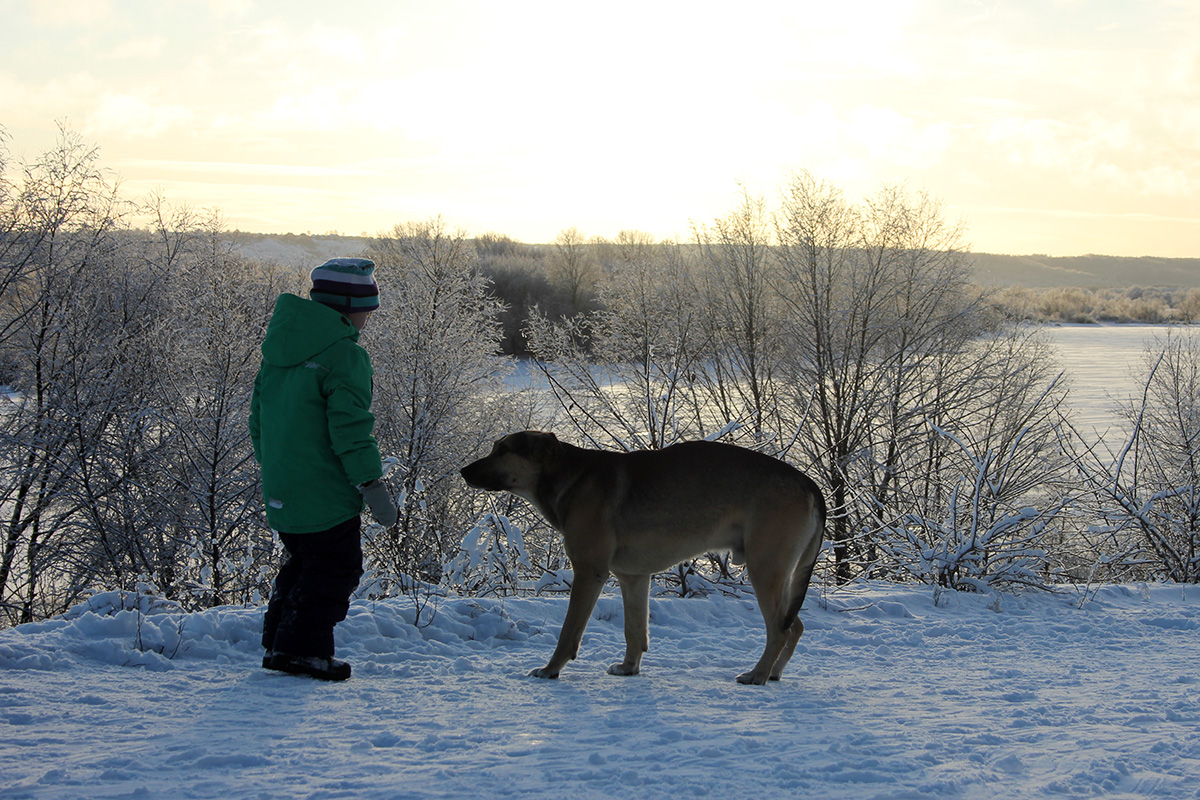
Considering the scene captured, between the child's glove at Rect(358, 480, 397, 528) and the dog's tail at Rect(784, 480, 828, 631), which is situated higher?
the child's glove at Rect(358, 480, 397, 528)

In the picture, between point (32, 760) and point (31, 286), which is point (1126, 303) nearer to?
point (31, 286)

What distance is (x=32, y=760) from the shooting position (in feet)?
10.5

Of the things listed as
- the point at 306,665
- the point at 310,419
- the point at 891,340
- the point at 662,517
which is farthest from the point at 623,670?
the point at 891,340

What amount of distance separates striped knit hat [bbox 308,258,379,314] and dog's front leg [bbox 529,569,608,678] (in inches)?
78.7

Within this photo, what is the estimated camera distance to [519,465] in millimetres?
5297

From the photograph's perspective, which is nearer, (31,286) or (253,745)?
(253,745)

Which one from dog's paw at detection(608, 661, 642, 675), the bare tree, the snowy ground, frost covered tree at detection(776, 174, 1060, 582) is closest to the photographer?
the snowy ground

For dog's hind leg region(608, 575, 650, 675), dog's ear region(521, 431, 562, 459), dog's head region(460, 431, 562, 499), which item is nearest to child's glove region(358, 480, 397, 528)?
dog's head region(460, 431, 562, 499)

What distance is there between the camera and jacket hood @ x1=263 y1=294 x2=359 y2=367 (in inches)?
179

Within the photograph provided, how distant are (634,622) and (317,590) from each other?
184 centimetres

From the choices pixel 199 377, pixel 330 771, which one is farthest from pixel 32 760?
pixel 199 377

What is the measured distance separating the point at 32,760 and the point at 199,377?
24.5m

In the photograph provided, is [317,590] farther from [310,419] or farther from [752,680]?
[752,680]

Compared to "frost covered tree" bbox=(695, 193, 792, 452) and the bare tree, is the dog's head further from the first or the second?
the bare tree
